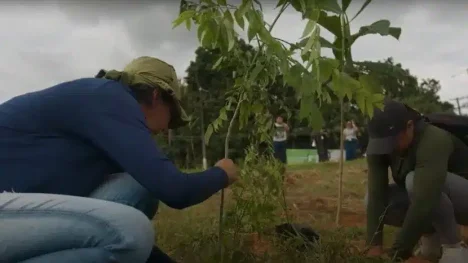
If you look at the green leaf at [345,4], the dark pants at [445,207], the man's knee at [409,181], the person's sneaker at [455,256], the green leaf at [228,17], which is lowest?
the person's sneaker at [455,256]

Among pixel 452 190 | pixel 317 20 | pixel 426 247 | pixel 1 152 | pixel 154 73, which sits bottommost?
pixel 426 247

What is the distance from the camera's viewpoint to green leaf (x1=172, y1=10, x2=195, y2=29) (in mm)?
1986

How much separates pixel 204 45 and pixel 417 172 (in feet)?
4.05

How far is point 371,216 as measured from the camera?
3156mm

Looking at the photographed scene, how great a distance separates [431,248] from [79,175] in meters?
2.02

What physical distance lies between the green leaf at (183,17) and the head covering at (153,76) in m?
0.14

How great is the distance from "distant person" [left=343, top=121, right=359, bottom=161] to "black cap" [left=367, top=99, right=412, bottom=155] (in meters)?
9.82

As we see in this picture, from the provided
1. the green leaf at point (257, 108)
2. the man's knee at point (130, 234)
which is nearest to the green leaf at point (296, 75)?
the man's knee at point (130, 234)

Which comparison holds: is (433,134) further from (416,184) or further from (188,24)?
(188,24)

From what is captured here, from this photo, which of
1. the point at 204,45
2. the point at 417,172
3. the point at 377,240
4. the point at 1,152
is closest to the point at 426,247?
the point at 377,240

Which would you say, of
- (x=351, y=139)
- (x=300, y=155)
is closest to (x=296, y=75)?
(x=351, y=139)

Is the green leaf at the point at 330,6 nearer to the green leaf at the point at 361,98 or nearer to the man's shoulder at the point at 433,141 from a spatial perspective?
the green leaf at the point at 361,98

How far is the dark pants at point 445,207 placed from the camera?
2.96m

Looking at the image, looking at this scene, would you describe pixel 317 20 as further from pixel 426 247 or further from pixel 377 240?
pixel 426 247
